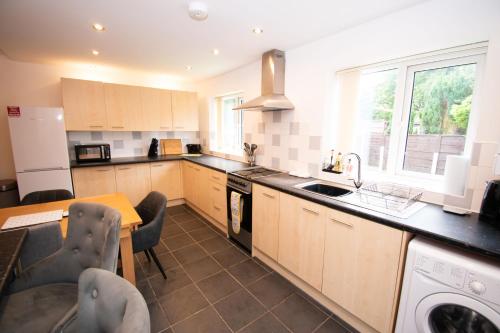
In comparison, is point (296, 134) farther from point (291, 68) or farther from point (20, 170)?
point (20, 170)

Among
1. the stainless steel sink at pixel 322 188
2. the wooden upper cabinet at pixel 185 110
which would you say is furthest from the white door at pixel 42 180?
the stainless steel sink at pixel 322 188

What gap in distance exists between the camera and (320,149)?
→ 7.41 ft

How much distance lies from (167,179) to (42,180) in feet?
5.20

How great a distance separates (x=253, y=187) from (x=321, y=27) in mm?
1628

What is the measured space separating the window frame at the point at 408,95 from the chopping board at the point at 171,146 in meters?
3.40

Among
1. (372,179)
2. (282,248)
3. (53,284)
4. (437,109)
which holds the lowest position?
(282,248)

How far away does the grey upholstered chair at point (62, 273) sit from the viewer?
1016mm

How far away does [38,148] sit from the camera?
8.86ft

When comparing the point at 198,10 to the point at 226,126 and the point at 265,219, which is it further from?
the point at 226,126

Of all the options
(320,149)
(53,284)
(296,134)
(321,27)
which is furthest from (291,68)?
(53,284)

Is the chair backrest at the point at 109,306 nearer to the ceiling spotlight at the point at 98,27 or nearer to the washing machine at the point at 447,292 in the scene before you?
the washing machine at the point at 447,292

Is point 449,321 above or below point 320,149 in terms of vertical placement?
below

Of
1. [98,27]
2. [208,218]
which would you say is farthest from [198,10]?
[208,218]

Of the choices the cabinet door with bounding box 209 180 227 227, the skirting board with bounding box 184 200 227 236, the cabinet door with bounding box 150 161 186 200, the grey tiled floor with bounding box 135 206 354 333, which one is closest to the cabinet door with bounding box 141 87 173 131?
the cabinet door with bounding box 150 161 186 200
